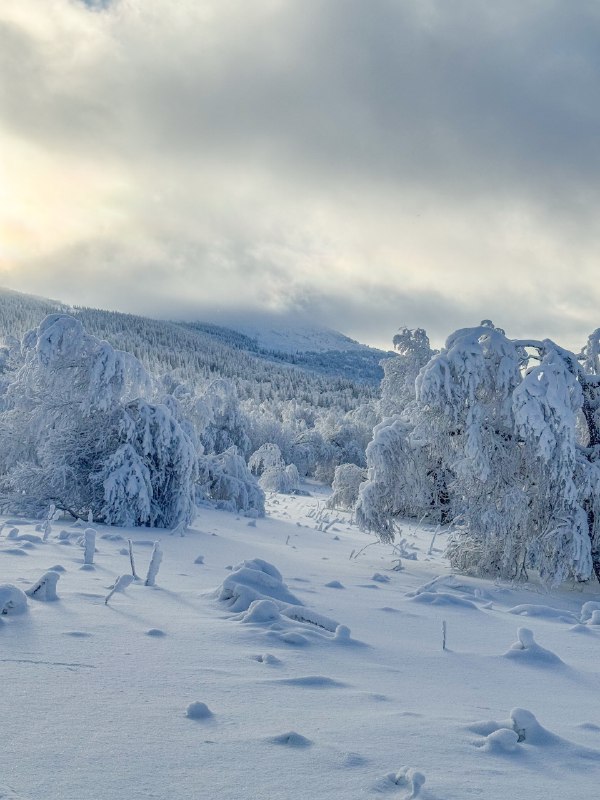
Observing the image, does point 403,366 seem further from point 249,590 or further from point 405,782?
point 405,782

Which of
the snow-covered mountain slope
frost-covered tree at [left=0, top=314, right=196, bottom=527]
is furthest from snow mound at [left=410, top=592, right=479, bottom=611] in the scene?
the snow-covered mountain slope

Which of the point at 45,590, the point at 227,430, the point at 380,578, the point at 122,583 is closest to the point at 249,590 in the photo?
the point at 122,583

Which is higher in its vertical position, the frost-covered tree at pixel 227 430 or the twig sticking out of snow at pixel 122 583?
the frost-covered tree at pixel 227 430

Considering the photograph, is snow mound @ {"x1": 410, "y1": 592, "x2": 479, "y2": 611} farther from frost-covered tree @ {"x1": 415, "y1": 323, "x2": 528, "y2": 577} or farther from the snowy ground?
frost-covered tree @ {"x1": 415, "y1": 323, "x2": 528, "y2": 577}

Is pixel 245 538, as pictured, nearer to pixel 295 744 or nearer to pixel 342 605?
pixel 342 605

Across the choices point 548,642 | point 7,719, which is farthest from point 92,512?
point 7,719

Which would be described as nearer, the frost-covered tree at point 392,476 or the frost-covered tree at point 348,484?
the frost-covered tree at point 392,476

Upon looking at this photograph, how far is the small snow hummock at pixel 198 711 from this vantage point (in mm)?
2686

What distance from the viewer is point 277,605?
4734 millimetres

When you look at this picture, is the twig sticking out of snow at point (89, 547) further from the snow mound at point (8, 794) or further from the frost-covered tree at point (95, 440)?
the frost-covered tree at point (95, 440)

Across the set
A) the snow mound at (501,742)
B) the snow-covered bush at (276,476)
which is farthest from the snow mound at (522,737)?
the snow-covered bush at (276,476)

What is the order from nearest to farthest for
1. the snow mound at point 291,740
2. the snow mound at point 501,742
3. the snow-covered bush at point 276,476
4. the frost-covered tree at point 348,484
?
the snow mound at point 291,740
the snow mound at point 501,742
the frost-covered tree at point 348,484
the snow-covered bush at point 276,476

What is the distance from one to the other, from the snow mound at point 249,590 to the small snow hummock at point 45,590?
1258mm

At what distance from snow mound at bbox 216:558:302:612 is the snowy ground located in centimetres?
3
